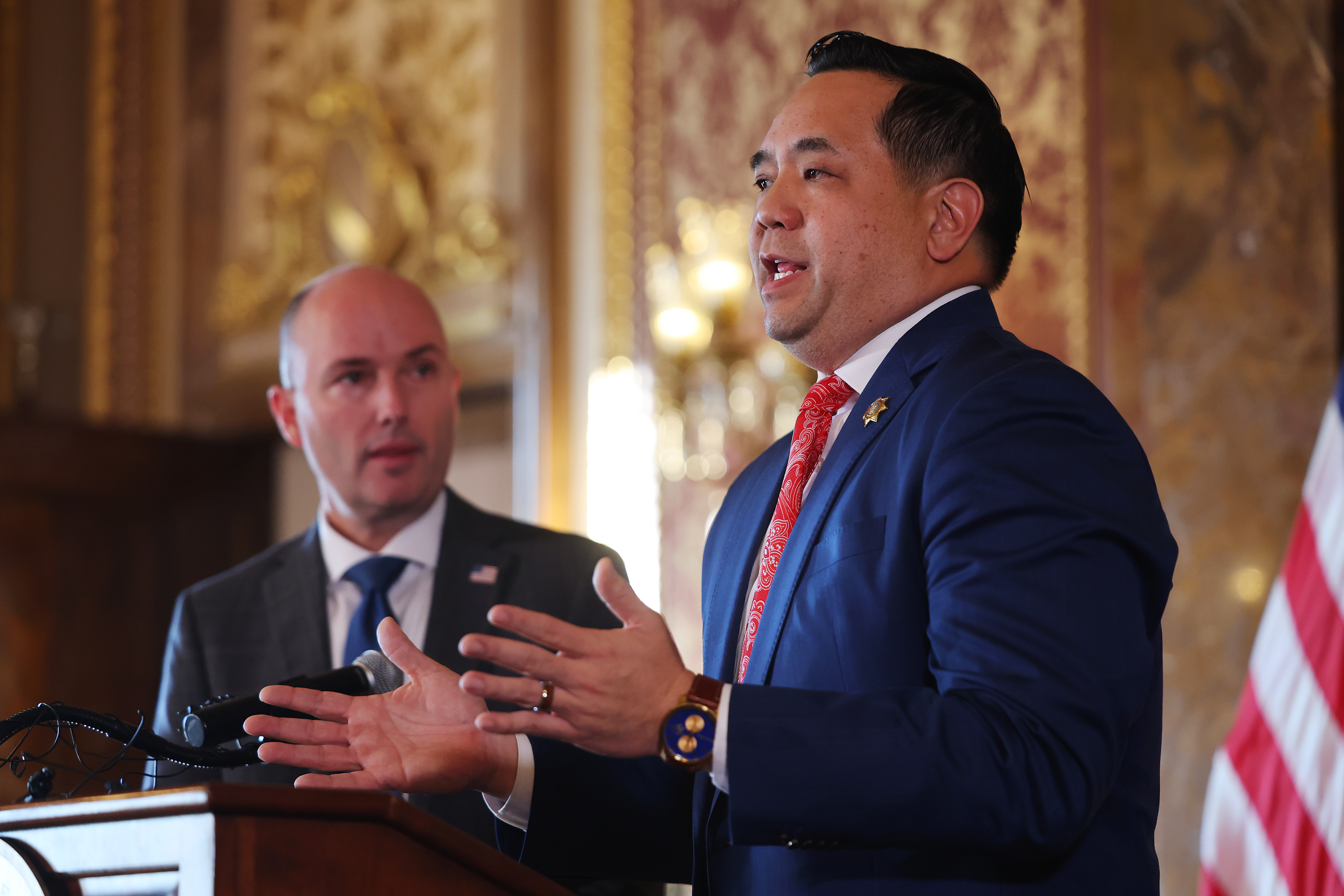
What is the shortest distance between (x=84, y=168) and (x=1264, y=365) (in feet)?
A: 21.0

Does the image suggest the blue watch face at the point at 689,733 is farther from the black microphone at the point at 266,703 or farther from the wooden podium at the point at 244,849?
the black microphone at the point at 266,703

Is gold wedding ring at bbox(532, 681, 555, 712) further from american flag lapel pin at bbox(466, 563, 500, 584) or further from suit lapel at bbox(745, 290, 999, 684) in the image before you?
american flag lapel pin at bbox(466, 563, 500, 584)

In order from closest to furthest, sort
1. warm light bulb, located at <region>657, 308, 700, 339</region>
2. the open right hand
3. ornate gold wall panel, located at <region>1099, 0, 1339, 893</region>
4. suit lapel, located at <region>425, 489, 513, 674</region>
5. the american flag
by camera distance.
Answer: the open right hand
suit lapel, located at <region>425, 489, 513, 674</region>
the american flag
ornate gold wall panel, located at <region>1099, 0, 1339, 893</region>
warm light bulb, located at <region>657, 308, 700, 339</region>

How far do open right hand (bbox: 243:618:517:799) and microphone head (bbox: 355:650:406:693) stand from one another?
0.56 feet

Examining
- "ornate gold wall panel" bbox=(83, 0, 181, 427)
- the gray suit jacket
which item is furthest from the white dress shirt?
"ornate gold wall panel" bbox=(83, 0, 181, 427)

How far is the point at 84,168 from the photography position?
7.79 m

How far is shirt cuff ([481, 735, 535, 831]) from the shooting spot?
5.88ft

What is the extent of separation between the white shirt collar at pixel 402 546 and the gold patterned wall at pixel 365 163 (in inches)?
125

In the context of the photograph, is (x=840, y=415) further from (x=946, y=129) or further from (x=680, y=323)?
(x=680, y=323)

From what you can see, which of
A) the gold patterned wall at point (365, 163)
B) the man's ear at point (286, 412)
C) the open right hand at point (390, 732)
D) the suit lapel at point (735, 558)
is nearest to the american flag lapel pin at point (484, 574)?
the man's ear at point (286, 412)

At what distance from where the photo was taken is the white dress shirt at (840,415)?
179 centimetres

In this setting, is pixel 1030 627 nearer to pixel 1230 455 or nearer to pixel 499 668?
pixel 499 668

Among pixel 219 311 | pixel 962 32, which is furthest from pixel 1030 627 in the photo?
pixel 219 311

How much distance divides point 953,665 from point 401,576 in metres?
1.56
